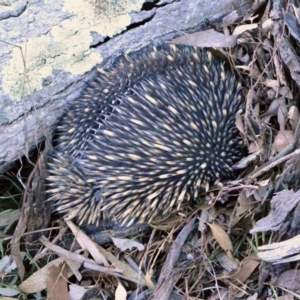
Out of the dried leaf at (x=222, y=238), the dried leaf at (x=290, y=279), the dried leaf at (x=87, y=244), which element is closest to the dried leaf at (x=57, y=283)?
the dried leaf at (x=87, y=244)

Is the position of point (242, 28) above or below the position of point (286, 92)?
above

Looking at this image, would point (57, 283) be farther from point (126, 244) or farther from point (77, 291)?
point (126, 244)

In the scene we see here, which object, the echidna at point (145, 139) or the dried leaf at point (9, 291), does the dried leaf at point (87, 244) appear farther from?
the dried leaf at point (9, 291)

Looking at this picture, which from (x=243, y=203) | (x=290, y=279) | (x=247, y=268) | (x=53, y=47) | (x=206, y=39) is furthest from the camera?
(x=206, y=39)

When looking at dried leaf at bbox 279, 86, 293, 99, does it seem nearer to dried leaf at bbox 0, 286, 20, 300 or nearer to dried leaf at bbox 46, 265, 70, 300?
dried leaf at bbox 46, 265, 70, 300

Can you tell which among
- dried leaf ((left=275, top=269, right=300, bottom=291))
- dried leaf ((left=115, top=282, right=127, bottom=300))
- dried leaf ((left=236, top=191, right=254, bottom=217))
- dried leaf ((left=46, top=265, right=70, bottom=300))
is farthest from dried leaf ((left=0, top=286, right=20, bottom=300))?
dried leaf ((left=275, top=269, right=300, bottom=291))

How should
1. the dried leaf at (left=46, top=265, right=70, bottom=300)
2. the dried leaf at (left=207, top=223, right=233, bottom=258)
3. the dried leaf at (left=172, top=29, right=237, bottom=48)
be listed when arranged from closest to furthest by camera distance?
the dried leaf at (left=207, top=223, right=233, bottom=258)
the dried leaf at (left=46, top=265, right=70, bottom=300)
the dried leaf at (left=172, top=29, right=237, bottom=48)

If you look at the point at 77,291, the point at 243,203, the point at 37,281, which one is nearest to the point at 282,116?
the point at 243,203

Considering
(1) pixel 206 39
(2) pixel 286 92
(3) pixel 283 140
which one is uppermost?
(1) pixel 206 39
